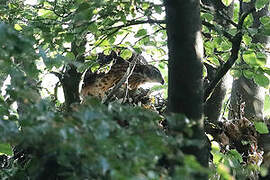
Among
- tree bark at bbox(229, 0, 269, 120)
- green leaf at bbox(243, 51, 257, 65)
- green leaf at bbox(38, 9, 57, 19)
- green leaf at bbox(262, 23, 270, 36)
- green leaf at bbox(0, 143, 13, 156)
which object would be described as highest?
green leaf at bbox(38, 9, 57, 19)

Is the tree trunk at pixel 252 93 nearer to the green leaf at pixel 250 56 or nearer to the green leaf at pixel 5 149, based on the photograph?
the green leaf at pixel 250 56

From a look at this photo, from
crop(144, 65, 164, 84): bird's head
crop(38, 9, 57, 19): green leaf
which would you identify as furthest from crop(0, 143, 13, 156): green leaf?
crop(144, 65, 164, 84): bird's head

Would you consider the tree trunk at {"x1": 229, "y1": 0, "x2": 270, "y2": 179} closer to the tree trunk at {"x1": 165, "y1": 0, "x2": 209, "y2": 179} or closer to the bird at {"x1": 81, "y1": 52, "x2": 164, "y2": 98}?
the bird at {"x1": 81, "y1": 52, "x2": 164, "y2": 98}

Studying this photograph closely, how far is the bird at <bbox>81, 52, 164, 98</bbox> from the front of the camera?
14.1 feet

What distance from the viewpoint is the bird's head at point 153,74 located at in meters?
4.29

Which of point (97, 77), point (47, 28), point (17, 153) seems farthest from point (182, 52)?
point (97, 77)

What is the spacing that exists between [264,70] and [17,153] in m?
1.61

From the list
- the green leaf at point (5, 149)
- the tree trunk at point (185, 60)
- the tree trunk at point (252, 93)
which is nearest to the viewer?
the tree trunk at point (185, 60)

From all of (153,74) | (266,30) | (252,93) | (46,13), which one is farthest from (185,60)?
(153,74)

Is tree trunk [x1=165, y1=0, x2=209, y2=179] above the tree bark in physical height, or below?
above

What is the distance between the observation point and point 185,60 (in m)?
1.46

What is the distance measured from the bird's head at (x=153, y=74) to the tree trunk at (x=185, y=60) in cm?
276

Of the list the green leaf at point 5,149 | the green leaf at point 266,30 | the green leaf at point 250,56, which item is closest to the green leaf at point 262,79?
the green leaf at point 250,56

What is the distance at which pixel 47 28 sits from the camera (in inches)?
84.7
